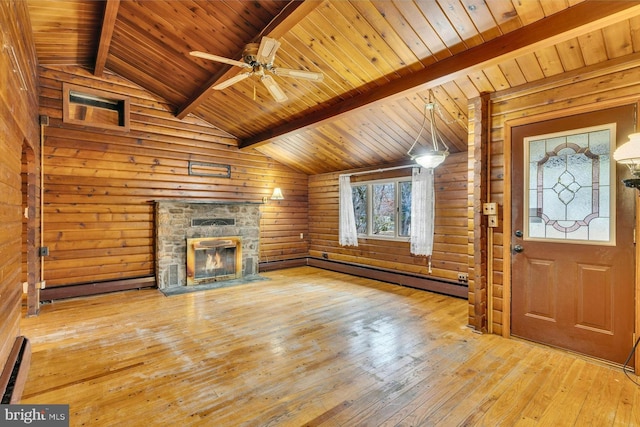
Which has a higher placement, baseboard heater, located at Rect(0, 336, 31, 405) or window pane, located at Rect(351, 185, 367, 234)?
window pane, located at Rect(351, 185, 367, 234)

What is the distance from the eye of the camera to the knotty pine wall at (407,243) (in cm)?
493

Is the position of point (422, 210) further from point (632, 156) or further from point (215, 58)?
point (215, 58)

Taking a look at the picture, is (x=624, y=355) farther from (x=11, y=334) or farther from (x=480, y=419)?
(x=11, y=334)

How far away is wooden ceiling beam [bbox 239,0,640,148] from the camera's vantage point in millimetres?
2137

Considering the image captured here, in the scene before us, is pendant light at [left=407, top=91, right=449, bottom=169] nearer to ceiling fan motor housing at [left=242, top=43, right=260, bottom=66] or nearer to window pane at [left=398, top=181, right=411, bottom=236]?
window pane at [left=398, top=181, right=411, bottom=236]

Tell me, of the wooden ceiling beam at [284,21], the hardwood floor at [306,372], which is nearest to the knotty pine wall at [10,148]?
the hardwood floor at [306,372]

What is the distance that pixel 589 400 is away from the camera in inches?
85.8

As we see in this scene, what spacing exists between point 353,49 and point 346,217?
3828 millimetres

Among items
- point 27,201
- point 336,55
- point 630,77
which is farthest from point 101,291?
point 630,77

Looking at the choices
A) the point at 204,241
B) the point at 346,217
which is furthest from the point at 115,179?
the point at 346,217

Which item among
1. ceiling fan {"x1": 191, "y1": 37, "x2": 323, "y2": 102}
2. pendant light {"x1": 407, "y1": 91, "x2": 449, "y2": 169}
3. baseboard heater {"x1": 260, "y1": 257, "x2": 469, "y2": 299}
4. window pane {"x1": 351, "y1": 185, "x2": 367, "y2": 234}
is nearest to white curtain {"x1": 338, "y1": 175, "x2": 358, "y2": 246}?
window pane {"x1": 351, "y1": 185, "x2": 367, "y2": 234}

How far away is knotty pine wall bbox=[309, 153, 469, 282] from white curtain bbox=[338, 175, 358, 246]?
0.19 metres

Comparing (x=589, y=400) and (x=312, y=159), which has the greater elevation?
(x=312, y=159)

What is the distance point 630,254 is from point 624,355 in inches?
33.7
